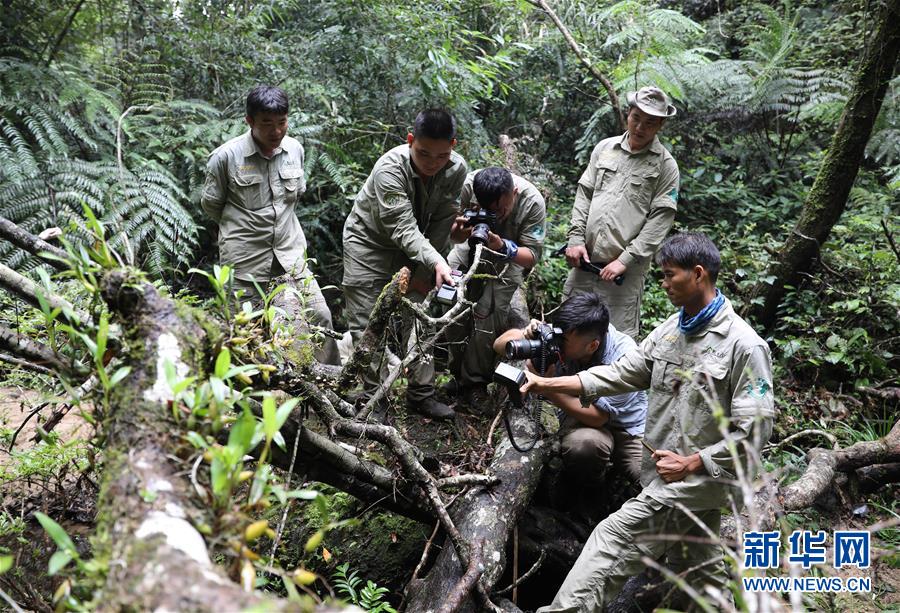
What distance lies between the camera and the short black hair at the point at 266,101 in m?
4.14

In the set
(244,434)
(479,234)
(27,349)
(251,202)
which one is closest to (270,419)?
(244,434)

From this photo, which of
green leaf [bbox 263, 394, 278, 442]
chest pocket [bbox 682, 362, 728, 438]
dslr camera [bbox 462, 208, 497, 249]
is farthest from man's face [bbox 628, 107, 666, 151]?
green leaf [bbox 263, 394, 278, 442]

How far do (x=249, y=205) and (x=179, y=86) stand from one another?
3165mm

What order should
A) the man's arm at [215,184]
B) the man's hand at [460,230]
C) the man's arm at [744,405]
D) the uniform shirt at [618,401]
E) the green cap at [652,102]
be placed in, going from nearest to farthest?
1. the man's arm at [744,405]
2. the uniform shirt at [618,401]
3. the man's hand at [460,230]
4. the man's arm at [215,184]
5. the green cap at [652,102]

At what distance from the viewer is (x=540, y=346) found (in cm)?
356

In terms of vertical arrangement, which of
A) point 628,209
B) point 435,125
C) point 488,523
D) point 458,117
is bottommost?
point 488,523

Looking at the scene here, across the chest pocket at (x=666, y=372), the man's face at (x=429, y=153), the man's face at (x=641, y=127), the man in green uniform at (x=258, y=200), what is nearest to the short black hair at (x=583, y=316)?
the chest pocket at (x=666, y=372)

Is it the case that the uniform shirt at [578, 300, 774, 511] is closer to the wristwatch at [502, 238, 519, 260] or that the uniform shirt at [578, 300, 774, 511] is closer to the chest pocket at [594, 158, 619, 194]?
the wristwatch at [502, 238, 519, 260]

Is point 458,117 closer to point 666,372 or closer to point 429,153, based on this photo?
point 429,153

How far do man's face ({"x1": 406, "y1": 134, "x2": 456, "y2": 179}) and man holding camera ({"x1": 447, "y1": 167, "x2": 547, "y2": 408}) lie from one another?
245mm

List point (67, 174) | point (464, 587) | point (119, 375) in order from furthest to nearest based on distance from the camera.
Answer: point (67, 174) → point (464, 587) → point (119, 375)

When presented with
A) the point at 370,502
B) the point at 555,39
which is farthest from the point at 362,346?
the point at 555,39

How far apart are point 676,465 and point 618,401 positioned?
100 centimetres

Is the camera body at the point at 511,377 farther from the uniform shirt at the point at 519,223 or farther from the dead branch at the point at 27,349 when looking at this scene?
the dead branch at the point at 27,349
